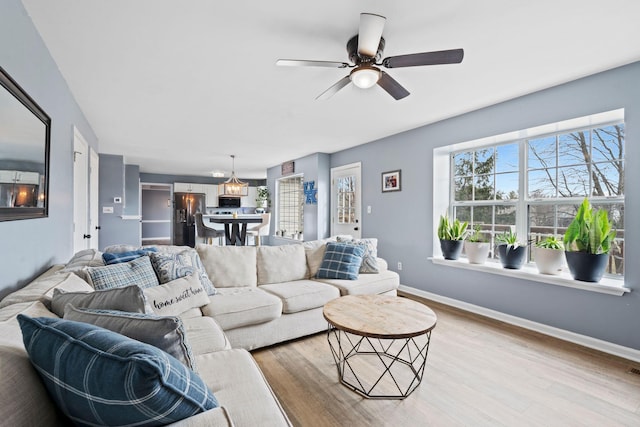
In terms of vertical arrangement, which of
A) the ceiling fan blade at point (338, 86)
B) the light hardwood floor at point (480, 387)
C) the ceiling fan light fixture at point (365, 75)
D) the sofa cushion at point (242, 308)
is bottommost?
the light hardwood floor at point (480, 387)

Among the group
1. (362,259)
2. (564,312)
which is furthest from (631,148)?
(362,259)

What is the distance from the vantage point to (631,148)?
2.38 metres

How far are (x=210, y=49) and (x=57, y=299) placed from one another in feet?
6.05

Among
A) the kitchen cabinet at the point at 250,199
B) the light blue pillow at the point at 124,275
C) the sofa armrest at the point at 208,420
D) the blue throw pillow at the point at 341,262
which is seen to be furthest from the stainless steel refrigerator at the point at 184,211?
the sofa armrest at the point at 208,420

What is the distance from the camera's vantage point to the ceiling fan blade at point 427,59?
1796 millimetres

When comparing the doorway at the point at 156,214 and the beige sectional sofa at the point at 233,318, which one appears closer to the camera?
the beige sectional sofa at the point at 233,318

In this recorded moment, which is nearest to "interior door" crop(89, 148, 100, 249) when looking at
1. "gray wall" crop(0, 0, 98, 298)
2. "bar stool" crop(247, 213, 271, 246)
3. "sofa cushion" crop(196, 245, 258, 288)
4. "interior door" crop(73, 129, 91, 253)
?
"interior door" crop(73, 129, 91, 253)

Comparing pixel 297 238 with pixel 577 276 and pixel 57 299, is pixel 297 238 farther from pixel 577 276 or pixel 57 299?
pixel 57 299

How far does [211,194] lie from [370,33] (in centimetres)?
909

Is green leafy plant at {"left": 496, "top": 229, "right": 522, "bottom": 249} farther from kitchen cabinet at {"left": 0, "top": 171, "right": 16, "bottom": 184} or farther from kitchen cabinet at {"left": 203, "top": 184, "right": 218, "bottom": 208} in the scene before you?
kitchen cabinet at {"left": 203, "top": 184, "right": 218, "bottom": 208}

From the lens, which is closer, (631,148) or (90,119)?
(631,148)

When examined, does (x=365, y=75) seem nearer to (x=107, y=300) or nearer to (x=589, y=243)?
(x=107, y=300)

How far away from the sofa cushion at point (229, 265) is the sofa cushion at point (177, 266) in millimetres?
137

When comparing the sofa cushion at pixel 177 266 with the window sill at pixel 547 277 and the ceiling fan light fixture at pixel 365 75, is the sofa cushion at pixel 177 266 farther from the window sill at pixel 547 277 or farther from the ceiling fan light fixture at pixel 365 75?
the window sill at pixel 547 277
